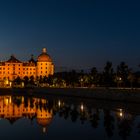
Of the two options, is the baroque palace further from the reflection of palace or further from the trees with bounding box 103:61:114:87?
the reflection of palace

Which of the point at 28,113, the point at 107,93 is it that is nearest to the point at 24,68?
the point at 107,93

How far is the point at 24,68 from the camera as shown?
162125 mm

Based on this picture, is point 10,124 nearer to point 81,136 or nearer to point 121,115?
point 81,136

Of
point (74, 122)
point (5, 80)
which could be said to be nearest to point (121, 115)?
point (74, 122)

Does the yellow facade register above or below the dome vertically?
below

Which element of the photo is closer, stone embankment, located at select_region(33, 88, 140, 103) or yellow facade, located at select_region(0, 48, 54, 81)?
stone embankment, located at select_region(33, 88, 140, 103)

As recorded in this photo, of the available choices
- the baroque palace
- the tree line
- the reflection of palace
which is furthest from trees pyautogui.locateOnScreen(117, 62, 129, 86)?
the baroque palace

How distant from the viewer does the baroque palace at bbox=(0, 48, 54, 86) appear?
525 feet

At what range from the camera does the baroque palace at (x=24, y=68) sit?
160000mm

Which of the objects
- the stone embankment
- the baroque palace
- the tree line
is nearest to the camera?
the stone embankment

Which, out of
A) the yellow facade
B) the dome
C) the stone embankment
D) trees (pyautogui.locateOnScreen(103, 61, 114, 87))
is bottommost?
the stone embankment

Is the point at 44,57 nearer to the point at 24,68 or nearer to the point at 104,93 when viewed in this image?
the point at 24,68

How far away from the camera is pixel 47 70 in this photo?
16112 centimetres

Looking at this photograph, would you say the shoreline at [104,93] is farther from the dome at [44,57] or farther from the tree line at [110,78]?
the dome at [44,57]
